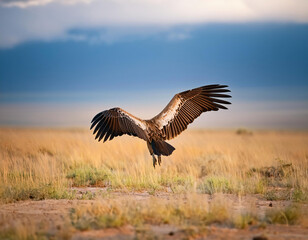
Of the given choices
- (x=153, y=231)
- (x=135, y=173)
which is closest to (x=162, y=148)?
(x=135, y=173)

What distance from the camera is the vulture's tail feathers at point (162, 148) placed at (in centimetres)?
1100

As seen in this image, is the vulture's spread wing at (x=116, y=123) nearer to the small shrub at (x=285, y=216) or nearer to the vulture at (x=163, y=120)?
the vulture at (x=163, y=120)

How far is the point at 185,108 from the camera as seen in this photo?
12484mm

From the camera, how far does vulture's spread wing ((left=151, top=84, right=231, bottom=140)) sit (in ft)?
39.7

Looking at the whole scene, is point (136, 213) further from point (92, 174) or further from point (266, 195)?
point (92, 174)

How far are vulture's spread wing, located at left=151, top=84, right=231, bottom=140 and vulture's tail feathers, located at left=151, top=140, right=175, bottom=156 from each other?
0.59m

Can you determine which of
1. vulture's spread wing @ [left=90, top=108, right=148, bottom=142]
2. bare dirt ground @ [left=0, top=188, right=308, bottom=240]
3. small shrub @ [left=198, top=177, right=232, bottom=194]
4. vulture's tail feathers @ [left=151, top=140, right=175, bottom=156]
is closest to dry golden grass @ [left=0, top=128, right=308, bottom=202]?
small shrub @ [left=198, top=177, right=232, bottom=194]

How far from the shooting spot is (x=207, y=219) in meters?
7.67

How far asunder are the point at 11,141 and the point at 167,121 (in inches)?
414

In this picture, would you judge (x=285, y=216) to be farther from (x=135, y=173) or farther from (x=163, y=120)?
(x=135, y=173)

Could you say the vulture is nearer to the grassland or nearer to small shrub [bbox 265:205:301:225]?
the grassland

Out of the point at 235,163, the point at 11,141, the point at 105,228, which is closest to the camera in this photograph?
the point at 105,228

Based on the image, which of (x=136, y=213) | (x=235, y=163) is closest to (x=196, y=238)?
(x=136, y=213)

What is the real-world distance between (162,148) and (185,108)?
1778 millimetres
